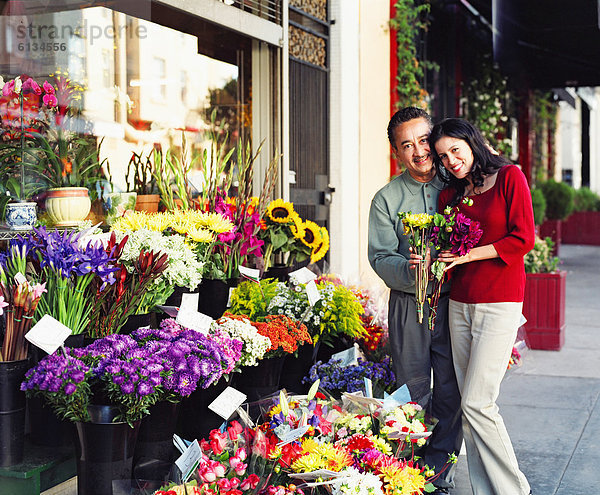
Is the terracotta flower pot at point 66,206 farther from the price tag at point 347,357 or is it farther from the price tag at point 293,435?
the price tag at point 293,435

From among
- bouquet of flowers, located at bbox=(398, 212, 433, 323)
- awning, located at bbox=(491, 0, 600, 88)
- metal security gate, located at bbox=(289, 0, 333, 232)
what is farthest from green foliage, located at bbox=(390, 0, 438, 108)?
bouquet of flowers, located at bbox=(398, 212, 433, 323)

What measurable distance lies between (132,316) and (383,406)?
3.34 ft

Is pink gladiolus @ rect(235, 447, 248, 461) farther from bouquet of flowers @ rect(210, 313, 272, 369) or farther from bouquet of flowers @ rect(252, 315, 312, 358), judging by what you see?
bouquet of flowers @ rect(252, 315, 312, 358)

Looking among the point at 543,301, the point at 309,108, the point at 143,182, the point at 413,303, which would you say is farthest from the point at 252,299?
the point at 543,301

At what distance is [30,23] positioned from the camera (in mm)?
3627

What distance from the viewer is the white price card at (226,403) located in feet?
9.27

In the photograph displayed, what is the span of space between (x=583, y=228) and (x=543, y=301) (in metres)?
11.6

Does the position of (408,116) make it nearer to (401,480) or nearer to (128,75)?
(401,480)

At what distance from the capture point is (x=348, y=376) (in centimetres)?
354

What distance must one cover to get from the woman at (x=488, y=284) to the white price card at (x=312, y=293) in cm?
83

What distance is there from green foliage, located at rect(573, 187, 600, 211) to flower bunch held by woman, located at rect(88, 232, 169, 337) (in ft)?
50.4

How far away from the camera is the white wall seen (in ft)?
19.7

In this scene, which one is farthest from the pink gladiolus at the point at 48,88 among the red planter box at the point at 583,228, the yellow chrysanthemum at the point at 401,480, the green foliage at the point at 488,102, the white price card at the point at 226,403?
the red planter box at the point at 583,228

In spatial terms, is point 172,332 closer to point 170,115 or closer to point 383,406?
point 383,406
